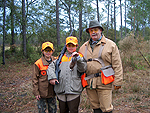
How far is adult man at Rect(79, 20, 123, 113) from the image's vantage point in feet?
9.09

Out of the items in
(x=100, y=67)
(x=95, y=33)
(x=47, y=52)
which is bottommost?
(x=100, y=67)

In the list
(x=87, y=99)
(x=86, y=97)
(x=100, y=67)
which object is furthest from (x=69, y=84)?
(x=86, y=97)

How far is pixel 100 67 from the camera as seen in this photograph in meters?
2.83

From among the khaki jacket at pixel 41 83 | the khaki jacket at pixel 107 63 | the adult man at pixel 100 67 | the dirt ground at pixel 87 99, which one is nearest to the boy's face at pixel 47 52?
the khaki jacket at pixel 41 83

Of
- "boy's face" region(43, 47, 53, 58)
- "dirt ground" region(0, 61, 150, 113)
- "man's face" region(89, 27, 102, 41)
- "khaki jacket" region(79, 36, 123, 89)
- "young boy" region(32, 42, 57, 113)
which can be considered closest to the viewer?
"khaki jacket" region(79, 36, 123, 89)

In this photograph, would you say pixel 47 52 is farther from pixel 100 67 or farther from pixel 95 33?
pixel 100 67

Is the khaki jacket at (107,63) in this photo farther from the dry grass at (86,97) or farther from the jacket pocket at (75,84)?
the dry grass at (86,97)

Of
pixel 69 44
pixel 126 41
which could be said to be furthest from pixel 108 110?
pixel 126 41

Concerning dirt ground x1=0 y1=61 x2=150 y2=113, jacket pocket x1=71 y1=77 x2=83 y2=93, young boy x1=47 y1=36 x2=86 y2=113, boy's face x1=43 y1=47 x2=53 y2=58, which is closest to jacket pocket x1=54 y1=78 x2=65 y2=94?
young boy x1=47 y1=36 x2=86 y2=113

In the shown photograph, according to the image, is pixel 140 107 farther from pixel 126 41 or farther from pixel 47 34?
pixel 47 34

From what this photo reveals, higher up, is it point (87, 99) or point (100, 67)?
point (100, 67)

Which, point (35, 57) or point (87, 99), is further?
point (35, 57)

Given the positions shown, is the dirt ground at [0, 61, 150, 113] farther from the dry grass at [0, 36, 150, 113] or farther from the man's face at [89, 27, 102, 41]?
the man's face at [89, 27, 102, 41]

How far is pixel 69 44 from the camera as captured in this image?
2.93m
